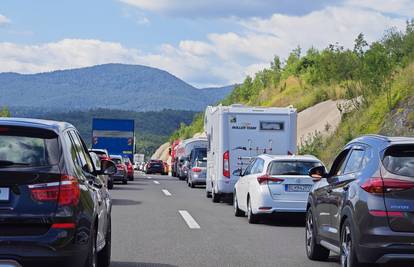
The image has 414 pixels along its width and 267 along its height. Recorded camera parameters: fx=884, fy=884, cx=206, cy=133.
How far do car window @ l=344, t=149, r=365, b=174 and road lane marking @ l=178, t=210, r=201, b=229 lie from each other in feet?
23.1

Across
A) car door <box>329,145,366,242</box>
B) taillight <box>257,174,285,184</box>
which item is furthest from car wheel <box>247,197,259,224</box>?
car door <box>329,145,366,242</box>

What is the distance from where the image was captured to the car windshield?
25.9 feet

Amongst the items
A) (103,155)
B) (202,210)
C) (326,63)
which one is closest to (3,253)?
(202,210)

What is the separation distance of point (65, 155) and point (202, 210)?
14427 millimetres

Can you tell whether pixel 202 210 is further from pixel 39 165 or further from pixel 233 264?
pixel 39 165

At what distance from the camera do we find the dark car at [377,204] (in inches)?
350

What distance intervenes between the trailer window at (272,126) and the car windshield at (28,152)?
1654 cm

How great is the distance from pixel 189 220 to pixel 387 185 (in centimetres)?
1030

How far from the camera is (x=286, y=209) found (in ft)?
58.4

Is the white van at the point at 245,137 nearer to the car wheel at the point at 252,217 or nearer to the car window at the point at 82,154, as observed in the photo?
the car wheel at the point at 252,217

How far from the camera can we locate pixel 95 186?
948cm

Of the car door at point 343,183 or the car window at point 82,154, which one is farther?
the car door at point 343,183

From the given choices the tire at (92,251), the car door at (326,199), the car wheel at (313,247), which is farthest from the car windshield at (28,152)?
the car wheel at (313,247)

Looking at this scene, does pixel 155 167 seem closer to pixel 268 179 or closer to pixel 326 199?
pixel 268 179
